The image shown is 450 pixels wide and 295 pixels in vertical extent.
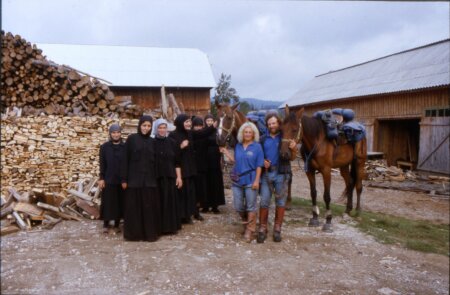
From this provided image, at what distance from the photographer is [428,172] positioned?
523 inches

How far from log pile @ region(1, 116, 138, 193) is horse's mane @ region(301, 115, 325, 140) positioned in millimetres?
5032

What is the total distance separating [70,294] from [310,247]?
3.20 m

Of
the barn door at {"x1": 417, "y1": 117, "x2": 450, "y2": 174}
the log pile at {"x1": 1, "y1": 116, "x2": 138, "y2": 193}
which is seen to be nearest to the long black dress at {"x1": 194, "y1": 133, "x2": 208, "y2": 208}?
the log pile at {"x1": 1, "y1": 116, "x2": 138, "y2": 193}

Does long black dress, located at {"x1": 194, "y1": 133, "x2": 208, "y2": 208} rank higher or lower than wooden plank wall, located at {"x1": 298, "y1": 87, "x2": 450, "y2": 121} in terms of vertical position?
lower

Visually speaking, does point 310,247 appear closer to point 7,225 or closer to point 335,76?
point 7,225

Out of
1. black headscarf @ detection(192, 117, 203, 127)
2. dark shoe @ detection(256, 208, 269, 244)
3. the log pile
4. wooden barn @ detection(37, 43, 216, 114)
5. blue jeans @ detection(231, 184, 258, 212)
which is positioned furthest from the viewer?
wooden barn @ detection(37, 43, 216, 114)

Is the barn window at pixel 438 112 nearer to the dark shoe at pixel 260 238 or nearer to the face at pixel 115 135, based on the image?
the dark shoe at pixel 260 238

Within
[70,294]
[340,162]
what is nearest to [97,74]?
[340,162]

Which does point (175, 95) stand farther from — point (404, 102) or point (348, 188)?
point (348, 188)

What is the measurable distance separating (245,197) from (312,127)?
1.71 meters

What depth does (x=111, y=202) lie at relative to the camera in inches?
225

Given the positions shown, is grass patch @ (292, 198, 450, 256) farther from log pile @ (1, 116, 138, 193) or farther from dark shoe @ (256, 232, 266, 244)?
log pile @ (1, 116, 138, 193)

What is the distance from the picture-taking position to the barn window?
12516mm

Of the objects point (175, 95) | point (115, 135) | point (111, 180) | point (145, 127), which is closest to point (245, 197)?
point (145, 127)
